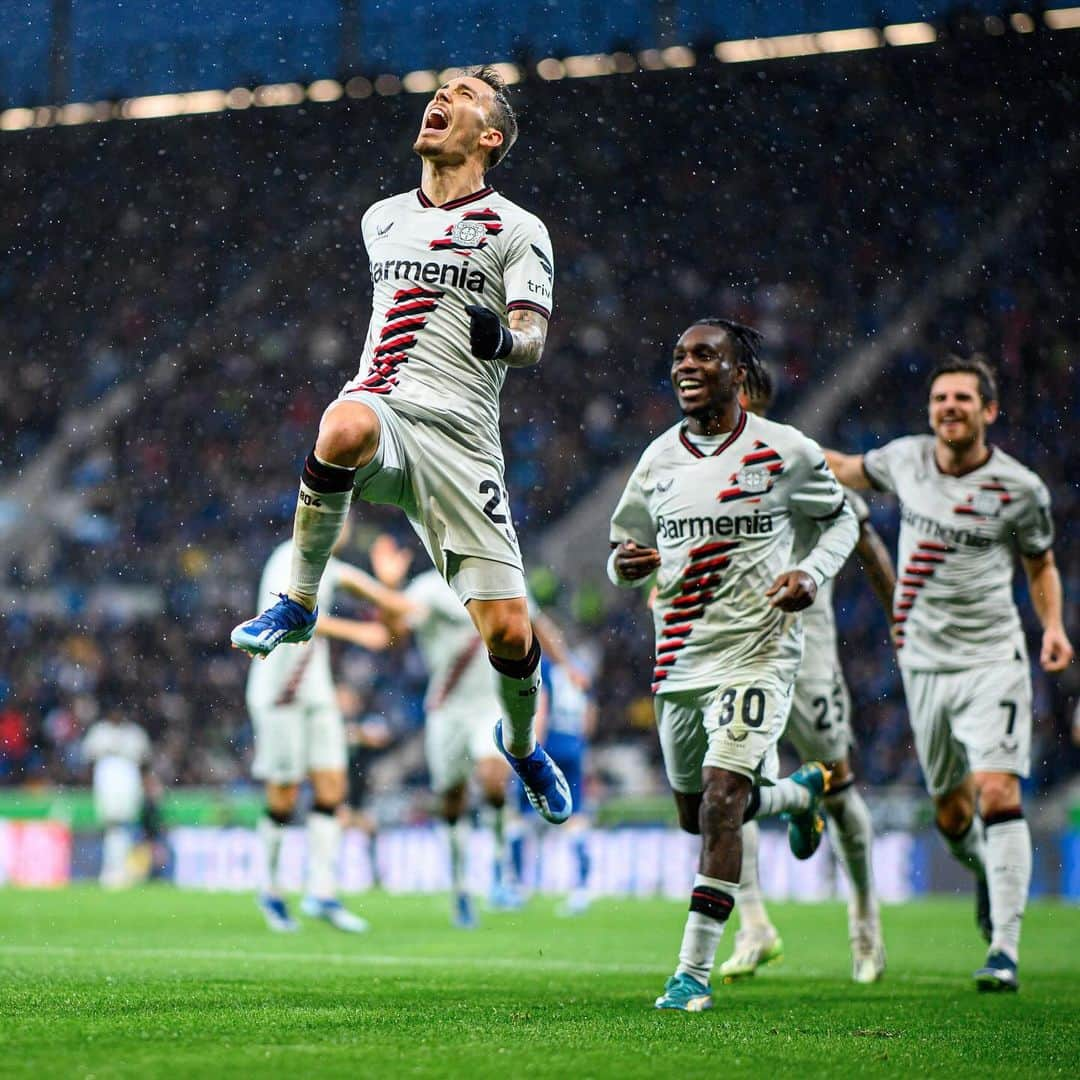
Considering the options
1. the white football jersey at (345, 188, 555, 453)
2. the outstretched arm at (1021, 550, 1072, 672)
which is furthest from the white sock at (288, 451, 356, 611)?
the outstretched arm at (1021, 550, 1072, 672)

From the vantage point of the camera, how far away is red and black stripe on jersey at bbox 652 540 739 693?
6160mm

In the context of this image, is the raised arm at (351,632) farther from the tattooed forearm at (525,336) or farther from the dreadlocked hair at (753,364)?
the tattooed forearm at (525,336)

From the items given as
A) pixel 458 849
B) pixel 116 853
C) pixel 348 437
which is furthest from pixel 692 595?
pixel 116 853

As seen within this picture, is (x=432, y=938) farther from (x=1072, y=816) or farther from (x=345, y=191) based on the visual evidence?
(x=345, y=191)

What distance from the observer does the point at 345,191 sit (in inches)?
918

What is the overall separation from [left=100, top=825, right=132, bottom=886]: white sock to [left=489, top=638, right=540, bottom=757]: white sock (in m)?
12.7

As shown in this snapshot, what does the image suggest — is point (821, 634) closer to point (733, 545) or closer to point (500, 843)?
point (733, 545)

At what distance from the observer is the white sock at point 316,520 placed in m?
5.30

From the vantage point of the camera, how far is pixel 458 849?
1103 centimetres

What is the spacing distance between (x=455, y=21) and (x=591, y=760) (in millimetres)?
8843

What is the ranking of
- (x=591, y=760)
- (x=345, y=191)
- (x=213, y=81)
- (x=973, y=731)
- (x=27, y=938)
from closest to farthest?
(x=973, y=731) → (x=27, y=938) → (x=213, y=81) → (x=591, y=760) → (x=345, y=191)

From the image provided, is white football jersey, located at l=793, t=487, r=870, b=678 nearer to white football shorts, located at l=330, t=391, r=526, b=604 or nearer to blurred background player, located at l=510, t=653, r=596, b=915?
white football shorts, located at l=330, t=391, r=526, b=604

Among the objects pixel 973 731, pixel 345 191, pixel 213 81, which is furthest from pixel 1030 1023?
pixel 345 191

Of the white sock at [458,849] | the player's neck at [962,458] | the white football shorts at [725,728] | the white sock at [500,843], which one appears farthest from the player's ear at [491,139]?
the white sock at [500,843]
